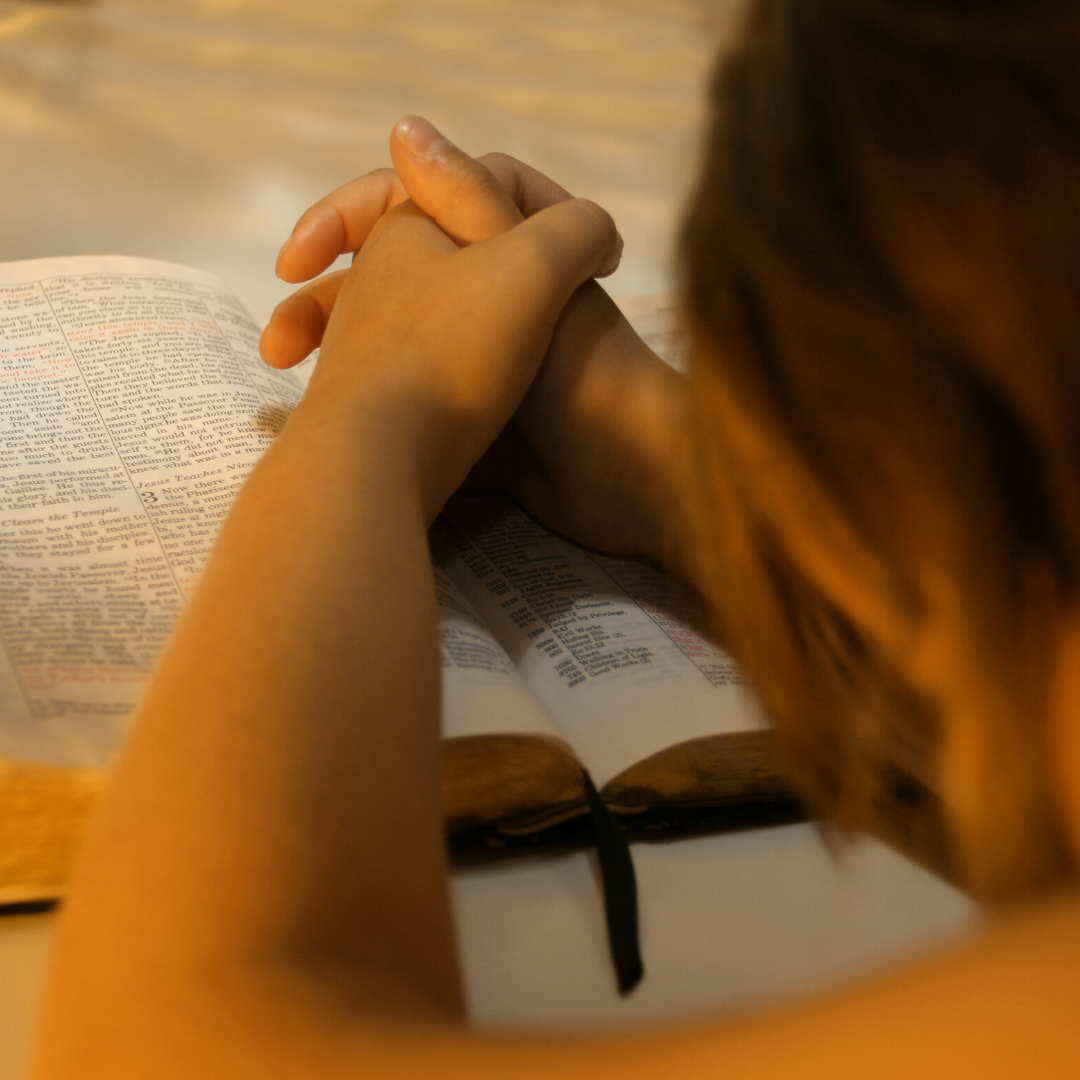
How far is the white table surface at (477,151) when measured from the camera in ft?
0.97

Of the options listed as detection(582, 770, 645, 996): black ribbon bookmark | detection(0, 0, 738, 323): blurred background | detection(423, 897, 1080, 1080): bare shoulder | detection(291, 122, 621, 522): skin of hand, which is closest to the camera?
detection(423, 897, 1080, 1080): bare shoulder

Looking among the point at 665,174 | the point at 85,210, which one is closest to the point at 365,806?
the point at 85,210

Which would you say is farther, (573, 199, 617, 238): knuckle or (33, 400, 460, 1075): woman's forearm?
(573, 199, 617, 238): knuckle

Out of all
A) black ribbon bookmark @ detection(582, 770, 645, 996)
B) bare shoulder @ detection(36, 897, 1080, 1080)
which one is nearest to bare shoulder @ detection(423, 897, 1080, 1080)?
bare shoulder @ detection(36, 897, 1080, 1080)

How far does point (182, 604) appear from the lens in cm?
36

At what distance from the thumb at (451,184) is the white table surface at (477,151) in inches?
3.4

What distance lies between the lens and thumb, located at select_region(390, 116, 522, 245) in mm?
461

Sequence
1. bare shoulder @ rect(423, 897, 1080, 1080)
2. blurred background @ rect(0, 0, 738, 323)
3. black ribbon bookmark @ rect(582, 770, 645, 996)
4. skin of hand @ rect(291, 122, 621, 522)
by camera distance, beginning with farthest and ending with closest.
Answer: blurred background @ rect(0, 0, 738, 323)
skin of hand @ rect(291, 122, 621, 522)
black ribbon bookmark @ rect(582, 770, 645, 996)
bare shoulder @ rect(423, 897, 1080, 1080)

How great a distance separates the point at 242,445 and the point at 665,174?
71cm

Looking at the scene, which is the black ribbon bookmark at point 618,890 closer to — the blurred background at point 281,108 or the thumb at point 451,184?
the thumb at point 451,184

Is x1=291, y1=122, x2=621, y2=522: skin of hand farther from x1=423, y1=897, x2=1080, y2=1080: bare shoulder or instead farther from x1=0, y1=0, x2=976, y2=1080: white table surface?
x1=423, y1=897, x2=1080, y2=1080: bare shoulder

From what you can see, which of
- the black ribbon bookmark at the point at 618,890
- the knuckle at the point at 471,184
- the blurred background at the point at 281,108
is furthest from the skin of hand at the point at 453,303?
the blurred background at the point at 281,108

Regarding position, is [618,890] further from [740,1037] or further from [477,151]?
[477,151]

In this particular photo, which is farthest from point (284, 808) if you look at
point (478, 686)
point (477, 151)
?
point (477, 151)
